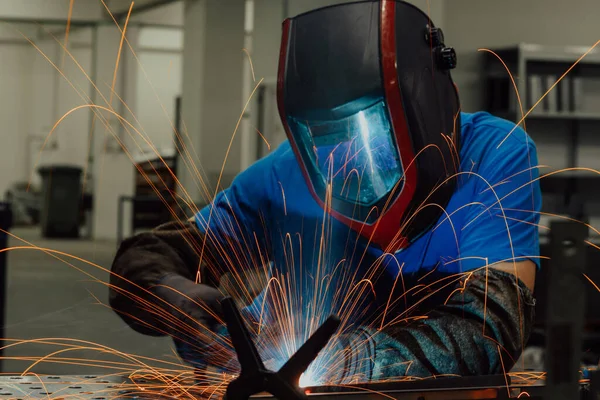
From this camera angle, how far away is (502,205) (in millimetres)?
1151

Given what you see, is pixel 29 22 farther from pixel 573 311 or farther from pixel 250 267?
pixel 573 311

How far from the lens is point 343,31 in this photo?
1.08 metres

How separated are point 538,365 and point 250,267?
158 centimetres

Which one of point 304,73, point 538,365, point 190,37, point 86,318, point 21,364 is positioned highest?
point 190,37

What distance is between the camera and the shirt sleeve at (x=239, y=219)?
52.5 inches

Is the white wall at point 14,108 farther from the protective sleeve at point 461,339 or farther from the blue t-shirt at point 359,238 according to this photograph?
the protective sleeve at point 461,339

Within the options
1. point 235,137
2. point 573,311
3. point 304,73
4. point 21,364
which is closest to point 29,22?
point 235,137

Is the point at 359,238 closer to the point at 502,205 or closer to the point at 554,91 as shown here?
the point at 502,205

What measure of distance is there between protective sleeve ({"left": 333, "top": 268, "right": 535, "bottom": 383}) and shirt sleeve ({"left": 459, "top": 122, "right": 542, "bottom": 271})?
0.05 m

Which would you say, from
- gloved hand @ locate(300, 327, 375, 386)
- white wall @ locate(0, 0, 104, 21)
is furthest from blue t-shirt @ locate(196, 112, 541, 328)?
white wall @ locate(0, 0, 104, 21)

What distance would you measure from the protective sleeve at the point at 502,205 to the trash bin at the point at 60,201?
1963 mm

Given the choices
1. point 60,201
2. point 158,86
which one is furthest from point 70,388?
point 60,201

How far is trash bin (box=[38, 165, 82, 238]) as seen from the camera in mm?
2924

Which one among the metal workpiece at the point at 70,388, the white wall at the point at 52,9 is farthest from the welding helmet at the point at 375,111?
the white wall at the point at 52,9
